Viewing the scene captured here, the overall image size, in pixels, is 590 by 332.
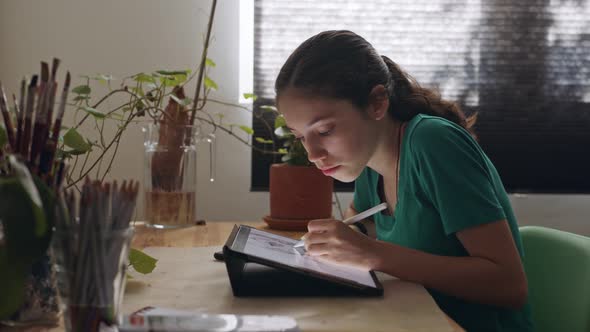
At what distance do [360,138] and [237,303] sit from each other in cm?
47

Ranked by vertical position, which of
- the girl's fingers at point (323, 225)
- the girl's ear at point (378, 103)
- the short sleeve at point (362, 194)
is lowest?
the short sleeve at point (362, 194)

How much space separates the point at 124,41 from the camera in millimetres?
2018

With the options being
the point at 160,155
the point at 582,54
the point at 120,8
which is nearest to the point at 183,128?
the point at 160,155

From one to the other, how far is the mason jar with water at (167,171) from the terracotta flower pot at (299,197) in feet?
0.71

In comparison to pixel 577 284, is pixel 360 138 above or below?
above

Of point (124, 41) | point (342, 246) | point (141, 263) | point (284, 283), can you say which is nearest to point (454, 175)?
point (342, 246)

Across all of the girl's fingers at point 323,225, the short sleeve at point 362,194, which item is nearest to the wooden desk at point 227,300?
the girl's fingers at point 323,225

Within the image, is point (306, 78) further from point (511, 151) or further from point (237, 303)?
point (511, 151)

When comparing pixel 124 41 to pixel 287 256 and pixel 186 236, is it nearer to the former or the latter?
pixel 186 236

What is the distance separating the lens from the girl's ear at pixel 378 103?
1.23m

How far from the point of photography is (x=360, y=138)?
3.99 ft

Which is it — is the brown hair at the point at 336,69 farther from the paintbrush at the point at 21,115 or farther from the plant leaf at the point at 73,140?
the paintbrush at the point at 21,115

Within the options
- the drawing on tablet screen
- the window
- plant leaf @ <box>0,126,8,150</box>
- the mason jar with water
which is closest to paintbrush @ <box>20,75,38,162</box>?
plant leaf @ <box>0,126,8,150</box>

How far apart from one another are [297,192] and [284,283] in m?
0.72
